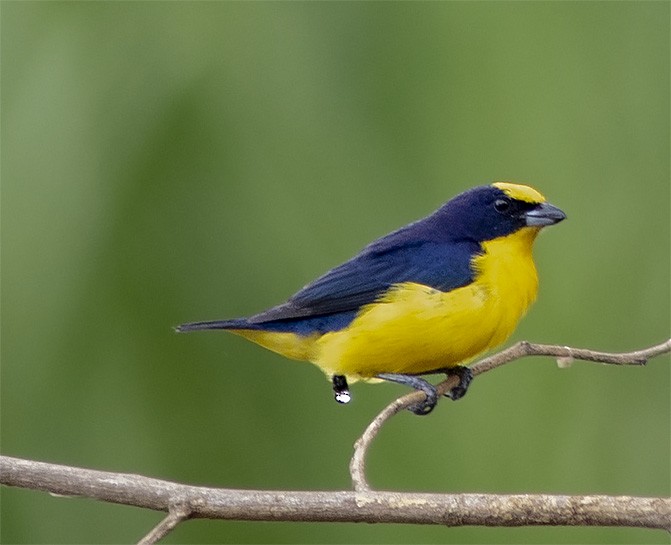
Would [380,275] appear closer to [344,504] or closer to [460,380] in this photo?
[460,380]

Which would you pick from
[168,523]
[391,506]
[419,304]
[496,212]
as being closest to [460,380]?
[419,304]

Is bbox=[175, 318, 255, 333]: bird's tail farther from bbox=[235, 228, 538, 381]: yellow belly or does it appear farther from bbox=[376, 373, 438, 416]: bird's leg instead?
bbox=[376, 373, 438, 416]: bird's leg

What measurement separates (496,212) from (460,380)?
1.42 ft

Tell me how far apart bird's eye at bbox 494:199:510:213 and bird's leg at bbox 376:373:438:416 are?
1.56ft

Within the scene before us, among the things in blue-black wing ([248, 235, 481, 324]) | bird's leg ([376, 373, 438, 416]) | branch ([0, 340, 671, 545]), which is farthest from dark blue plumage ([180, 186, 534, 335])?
branch ([0, 340, 671, 545])

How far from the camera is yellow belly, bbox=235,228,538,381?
2363mm

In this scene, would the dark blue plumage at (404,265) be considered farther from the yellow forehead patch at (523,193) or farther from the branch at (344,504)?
the branch at (344,504)

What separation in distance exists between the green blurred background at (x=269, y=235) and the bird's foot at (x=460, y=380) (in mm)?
249

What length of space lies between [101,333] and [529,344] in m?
1.11

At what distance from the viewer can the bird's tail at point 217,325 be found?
2111 millimetres

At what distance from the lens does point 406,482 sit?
2760 millimetres

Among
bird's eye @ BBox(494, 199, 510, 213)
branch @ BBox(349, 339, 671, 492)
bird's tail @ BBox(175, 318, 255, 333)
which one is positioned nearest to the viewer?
branch @ BBox(349, 339, 671, 492)

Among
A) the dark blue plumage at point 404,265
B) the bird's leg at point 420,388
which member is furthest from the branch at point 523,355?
the dark blue plumage at point 404,265

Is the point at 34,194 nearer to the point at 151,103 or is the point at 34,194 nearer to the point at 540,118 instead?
the point at 151,103
